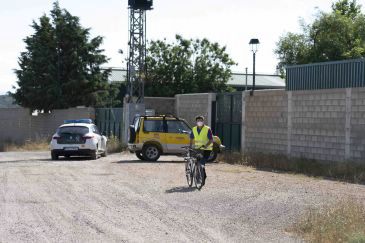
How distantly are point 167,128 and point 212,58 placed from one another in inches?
1052

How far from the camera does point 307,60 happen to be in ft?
156

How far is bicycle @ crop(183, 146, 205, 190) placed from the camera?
16312 mm

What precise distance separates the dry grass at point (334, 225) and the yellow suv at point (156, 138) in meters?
15.1

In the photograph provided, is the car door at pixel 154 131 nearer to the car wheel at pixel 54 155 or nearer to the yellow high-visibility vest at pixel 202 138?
the car wheel at pixel 54 155

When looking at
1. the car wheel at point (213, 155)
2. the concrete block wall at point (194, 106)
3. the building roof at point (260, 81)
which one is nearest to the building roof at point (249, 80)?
the building roof at point (260, 81)

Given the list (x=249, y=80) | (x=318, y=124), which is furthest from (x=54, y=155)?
(x=249, y=80)

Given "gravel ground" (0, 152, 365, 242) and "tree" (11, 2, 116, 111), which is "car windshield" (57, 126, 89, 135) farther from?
"tree" (11, 2, 116, 111)

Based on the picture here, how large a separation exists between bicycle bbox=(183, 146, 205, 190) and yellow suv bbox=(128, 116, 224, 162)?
30.6 feet

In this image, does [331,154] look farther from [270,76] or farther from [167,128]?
[270,76]

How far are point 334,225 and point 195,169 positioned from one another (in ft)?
22.6

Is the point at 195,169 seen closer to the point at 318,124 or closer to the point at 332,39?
the point at 318,124

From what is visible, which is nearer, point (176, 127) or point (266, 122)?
point (176, 127)

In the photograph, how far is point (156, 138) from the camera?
26.6 m

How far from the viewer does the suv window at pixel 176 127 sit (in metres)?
26.7
